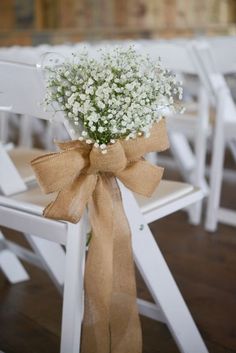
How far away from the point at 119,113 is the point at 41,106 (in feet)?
0.77

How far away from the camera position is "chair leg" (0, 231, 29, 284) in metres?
2.07

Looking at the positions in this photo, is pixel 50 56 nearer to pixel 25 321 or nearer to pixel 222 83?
pixel 25 321

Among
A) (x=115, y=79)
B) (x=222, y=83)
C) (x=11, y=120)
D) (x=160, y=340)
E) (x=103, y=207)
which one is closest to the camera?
(x=115, y=79)

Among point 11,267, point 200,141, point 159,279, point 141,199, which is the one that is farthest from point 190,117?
point 159,279

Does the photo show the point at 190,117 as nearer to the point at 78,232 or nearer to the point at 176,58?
the point at 176,58

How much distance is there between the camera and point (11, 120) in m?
5.19

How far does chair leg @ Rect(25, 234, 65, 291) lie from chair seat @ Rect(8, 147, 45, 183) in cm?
18

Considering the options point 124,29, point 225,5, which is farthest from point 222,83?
point 225,5

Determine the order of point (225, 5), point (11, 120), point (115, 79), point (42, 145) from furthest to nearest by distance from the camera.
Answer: point (225, 5) → point (11, 120) → point (42, 145) → point (115, 79)

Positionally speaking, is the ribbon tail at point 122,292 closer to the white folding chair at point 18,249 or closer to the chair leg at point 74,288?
the chair leg at point 74,288

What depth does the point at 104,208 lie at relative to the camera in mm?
1190

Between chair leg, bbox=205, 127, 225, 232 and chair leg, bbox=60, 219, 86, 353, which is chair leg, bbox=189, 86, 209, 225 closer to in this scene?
chair leg, bbox=205, 127, 225, 232

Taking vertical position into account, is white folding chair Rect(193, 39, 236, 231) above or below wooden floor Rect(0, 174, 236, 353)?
above

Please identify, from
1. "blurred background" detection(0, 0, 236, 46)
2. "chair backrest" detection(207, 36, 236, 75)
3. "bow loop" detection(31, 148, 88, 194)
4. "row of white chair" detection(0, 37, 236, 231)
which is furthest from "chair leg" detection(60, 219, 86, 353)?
"blurred background" detection(0, 0, 236, 46)
